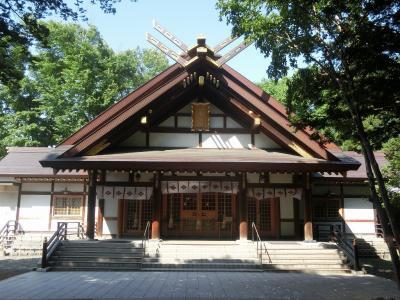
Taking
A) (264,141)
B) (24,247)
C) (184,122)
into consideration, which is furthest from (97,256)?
(264,141)

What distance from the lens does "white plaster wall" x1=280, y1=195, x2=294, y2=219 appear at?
17.7 m

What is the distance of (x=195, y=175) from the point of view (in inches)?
644

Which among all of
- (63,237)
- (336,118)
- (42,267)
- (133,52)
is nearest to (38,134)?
(133,52)

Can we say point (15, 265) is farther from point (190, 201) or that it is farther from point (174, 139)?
point (174, 139)

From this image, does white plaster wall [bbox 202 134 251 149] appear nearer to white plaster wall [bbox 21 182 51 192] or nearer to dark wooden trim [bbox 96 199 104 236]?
dark wooden trim [bbox 96 199 104 236]

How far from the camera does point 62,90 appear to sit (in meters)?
33.0

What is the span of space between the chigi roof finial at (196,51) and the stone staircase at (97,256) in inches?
306

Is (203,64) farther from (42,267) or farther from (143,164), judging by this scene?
(42,267)

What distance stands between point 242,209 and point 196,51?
6.88 m

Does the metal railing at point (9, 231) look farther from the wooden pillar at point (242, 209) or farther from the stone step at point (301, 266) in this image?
the stone step at point (301, 266)

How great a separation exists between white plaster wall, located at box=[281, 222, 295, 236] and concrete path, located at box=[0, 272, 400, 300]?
4679 mm

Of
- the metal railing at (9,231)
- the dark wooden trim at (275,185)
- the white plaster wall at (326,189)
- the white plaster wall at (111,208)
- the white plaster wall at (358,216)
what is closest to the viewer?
the dark wooden trim at (275,185)

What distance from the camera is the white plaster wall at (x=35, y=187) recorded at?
20.6 m

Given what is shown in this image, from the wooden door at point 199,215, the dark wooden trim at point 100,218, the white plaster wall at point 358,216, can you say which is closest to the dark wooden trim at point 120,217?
the dark wooden trim at point 100,218
